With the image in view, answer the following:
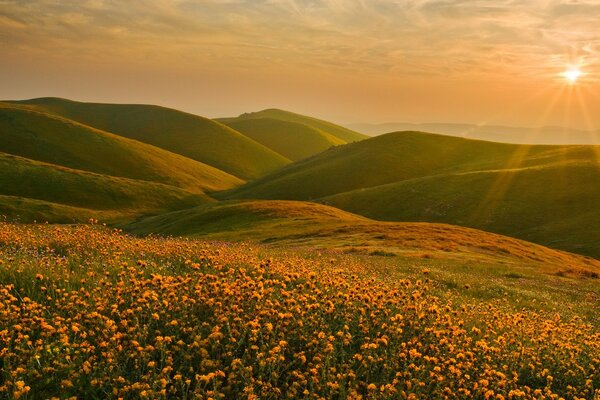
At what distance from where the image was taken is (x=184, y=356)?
734 centimetres

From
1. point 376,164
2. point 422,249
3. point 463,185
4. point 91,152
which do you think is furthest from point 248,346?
point 91,152

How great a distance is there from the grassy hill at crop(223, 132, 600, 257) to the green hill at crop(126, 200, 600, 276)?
23.8 metres

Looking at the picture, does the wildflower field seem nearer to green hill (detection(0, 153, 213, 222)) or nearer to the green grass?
the green grass

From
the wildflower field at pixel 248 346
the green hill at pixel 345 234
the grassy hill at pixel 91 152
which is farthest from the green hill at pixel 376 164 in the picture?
the wildflower field at pixel 248 346

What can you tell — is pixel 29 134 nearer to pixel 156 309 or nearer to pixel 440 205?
pixel 440 205

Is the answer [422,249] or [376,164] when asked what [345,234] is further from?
[376,164]

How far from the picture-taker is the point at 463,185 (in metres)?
112

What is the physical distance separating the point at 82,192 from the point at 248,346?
399ft

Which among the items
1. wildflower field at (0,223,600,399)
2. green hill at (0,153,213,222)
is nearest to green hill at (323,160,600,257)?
green hill at (0,153,213,222)

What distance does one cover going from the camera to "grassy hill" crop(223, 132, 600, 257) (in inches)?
3588

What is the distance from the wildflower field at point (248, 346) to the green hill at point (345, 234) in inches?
1251

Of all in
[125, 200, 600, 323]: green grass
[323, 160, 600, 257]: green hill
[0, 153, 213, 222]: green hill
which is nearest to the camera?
[125, 200, 600, 323]: green grass

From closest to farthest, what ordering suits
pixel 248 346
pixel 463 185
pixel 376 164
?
1. pixel 248 346
2. pixel 463 185
3. pixel 376 164

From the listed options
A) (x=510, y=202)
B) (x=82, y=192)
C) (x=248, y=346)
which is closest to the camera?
(x=248, y=346)
